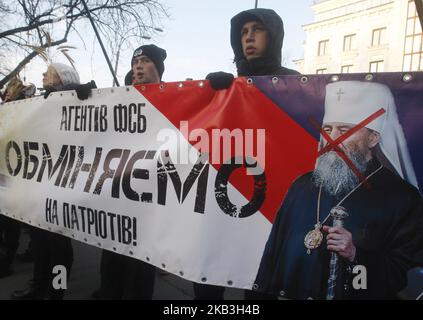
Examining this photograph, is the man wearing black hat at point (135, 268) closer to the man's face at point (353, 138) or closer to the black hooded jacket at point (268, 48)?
the black hooded jacket at point (268, 48)

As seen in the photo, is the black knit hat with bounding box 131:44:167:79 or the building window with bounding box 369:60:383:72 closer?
the black knit hat with bounding box 131:44:167:79

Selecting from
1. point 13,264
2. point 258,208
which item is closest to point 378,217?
point 258,208

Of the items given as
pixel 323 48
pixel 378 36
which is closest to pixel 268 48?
pixel 378 36

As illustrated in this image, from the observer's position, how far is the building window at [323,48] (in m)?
39.8

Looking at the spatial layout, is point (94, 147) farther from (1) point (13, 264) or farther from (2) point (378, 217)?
(1) point (13, 264)

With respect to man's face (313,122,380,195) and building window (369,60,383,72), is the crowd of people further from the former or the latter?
building window (369,60,383,72)

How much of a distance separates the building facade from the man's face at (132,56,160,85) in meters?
31.0

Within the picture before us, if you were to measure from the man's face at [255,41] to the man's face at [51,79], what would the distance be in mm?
1501

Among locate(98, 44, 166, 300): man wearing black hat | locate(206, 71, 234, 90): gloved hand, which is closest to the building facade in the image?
locate(98, 44, 166, 300): man wearing black hat

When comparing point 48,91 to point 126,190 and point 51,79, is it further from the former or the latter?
point 126,190

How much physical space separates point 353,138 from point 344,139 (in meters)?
0.03

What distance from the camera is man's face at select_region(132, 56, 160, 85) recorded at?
272cm

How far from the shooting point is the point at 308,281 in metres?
1.57

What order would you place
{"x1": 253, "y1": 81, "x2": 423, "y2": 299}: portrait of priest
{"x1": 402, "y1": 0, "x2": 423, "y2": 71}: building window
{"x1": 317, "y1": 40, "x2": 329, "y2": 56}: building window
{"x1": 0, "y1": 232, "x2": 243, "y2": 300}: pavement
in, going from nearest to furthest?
{"x1": 253, "y1": 81, "x2": 423, "y2": 299}: portrait of priest
{"x1": 0, "y1": 232, "x2": 243, "y2": 300}: pavement
{"x1": 402, "y1": 0, "x2": 423, "y2": 71}: building window
{"x1": 317, "y1": 40, "x2": 329, "y2": 56}: building window
